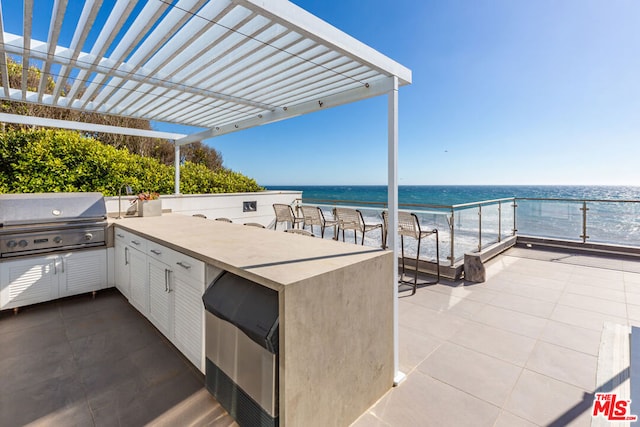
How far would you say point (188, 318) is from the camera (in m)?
1.96

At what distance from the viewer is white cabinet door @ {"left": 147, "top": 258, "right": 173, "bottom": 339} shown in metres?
2.21

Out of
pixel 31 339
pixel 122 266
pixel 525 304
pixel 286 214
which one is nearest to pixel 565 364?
pixel 525 304

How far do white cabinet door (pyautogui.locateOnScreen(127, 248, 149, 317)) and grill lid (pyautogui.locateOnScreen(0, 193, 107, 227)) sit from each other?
2.71 feet

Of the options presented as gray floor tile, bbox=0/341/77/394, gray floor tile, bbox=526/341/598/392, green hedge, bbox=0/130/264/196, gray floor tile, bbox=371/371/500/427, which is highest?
green hedge, bbox=0/130/264/196

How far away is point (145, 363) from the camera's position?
7.04 ft

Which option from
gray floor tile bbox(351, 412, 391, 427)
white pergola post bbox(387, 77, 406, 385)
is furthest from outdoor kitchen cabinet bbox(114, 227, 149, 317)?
white pergola post bbox(387, 77, 406, 385)

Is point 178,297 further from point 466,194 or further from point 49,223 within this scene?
point 466,194

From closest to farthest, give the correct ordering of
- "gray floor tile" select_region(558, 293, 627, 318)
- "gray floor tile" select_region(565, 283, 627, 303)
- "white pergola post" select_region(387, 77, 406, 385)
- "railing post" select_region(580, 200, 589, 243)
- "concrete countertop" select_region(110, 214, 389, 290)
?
"concrete countertop" select_region(110, 214, 389, 290), "white pergola post" select_region(387, 77, 406, 385), "gray floor tile" select_region(558, 293, 627, 318), "gray floor tile" select_region(565, 283, 627, 303), "railing post" select_region(580, 200, 589, 243)

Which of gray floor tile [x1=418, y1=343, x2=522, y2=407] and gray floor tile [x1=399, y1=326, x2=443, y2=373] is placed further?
gray floor tile [x1=399, y1=326, x2=443, y2=373]

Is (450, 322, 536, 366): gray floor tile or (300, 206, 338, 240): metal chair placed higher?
(300, 206, 338, 240): metal chair

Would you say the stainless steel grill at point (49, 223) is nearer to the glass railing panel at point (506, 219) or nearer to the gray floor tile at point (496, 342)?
the gray floor tile at point (496, 342)

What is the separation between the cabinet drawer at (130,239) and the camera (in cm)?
263

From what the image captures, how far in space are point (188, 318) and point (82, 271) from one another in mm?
2181

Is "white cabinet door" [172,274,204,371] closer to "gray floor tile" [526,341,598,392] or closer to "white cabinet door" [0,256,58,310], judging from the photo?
"white cabinet door" [0,256,58,310]
